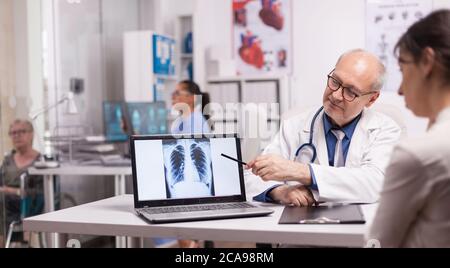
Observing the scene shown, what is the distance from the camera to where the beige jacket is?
2.94 ft

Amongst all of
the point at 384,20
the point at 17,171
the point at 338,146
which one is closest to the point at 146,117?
the point at 17,171

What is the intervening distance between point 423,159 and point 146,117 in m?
2.92

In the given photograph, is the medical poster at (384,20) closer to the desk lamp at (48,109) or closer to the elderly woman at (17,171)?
the desk lamp at (48,109)

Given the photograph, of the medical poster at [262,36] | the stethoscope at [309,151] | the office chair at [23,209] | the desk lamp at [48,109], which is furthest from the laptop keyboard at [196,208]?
the medical poster at [262,36]

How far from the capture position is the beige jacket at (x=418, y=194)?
0.90m

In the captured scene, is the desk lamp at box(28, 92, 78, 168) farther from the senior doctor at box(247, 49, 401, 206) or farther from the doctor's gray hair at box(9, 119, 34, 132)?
the senior doctor at box(247, 49, 401, 206)

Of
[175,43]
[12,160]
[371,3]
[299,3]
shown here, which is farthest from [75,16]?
[371,3]

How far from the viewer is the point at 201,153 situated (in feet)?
4.92

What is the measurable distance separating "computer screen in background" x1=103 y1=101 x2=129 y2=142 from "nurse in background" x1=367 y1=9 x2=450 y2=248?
9.62 feet

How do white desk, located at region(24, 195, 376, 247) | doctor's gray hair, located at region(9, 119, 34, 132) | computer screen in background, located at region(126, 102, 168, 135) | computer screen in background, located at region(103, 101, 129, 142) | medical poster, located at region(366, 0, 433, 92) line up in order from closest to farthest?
1. white desk, located at region(24, 195, 376, 247)
2. doctor's gray hair, located at region(9, 119, 34, 132)
3. computer screen in background, located at region(126, 102, 168, 135)
4. computer screen in background, located at region(103, 101, 129, 142)
5. medical poster, located at region(366, 0, 433, 92)

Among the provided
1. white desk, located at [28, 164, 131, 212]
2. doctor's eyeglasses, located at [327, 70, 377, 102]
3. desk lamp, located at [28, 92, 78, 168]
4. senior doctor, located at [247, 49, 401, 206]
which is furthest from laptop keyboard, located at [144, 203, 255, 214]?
desk lamp, located at [28, 92, 78, 168]
